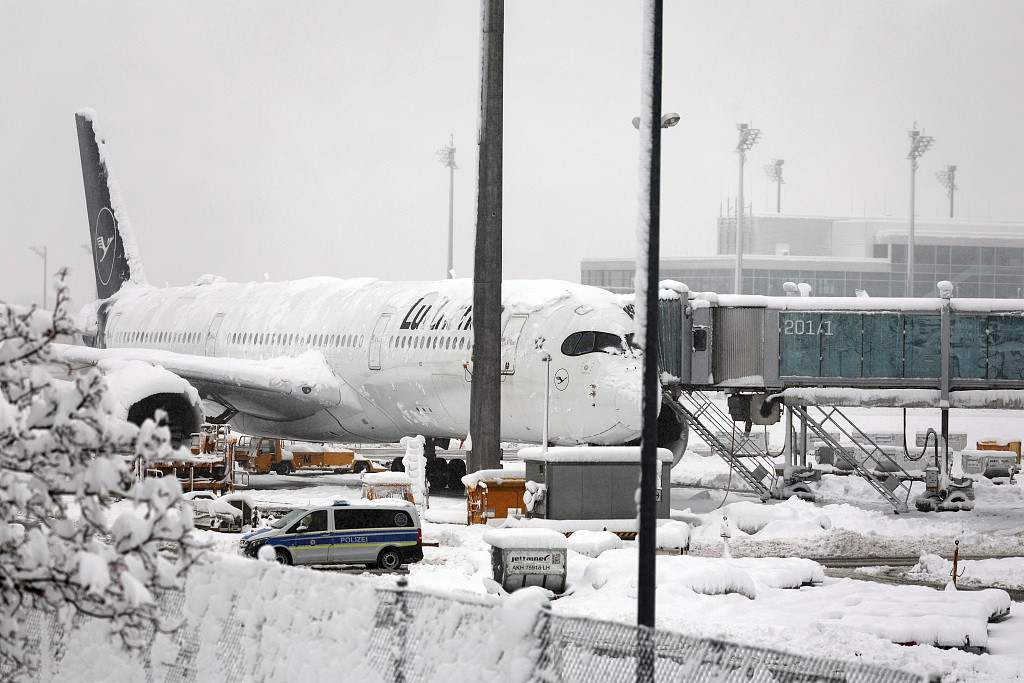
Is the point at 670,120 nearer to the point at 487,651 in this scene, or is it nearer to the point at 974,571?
the point at 487,651

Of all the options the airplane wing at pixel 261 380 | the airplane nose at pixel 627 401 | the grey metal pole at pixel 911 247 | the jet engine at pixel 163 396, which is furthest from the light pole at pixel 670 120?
the grey metal pole at pixel 911 247

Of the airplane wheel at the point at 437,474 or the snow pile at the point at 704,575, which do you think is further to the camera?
the airplane wheel at the point at 437,474

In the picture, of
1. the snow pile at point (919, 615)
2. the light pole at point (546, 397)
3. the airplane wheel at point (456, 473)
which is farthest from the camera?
the airplane wheel at point (456, 473)

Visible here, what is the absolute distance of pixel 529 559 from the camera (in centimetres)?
1620

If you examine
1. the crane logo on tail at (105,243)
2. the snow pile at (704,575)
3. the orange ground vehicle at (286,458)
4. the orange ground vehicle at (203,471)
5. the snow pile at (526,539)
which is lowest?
the orange ground vehicle at (286,458)

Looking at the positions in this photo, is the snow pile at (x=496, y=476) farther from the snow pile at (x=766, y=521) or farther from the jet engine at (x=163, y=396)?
the jet engine at (x=163, y=396)

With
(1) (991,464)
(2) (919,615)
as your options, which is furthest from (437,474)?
(2) (919,615)

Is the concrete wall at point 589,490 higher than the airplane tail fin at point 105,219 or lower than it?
lower

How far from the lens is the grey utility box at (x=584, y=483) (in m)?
22.2

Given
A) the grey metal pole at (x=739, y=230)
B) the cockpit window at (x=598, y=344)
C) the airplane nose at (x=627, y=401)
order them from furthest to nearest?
the grey metal pole at (x=739, y=230), the cockpit window at (x=598, y=344), the airplane nose at (x=627, y=401)

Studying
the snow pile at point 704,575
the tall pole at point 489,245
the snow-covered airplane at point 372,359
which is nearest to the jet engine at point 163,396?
the snow-covered airplane at point 372,359

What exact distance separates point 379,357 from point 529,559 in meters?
13.3

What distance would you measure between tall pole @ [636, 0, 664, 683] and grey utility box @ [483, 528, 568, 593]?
637 centimetres

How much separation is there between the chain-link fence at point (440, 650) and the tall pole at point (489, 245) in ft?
45.0
